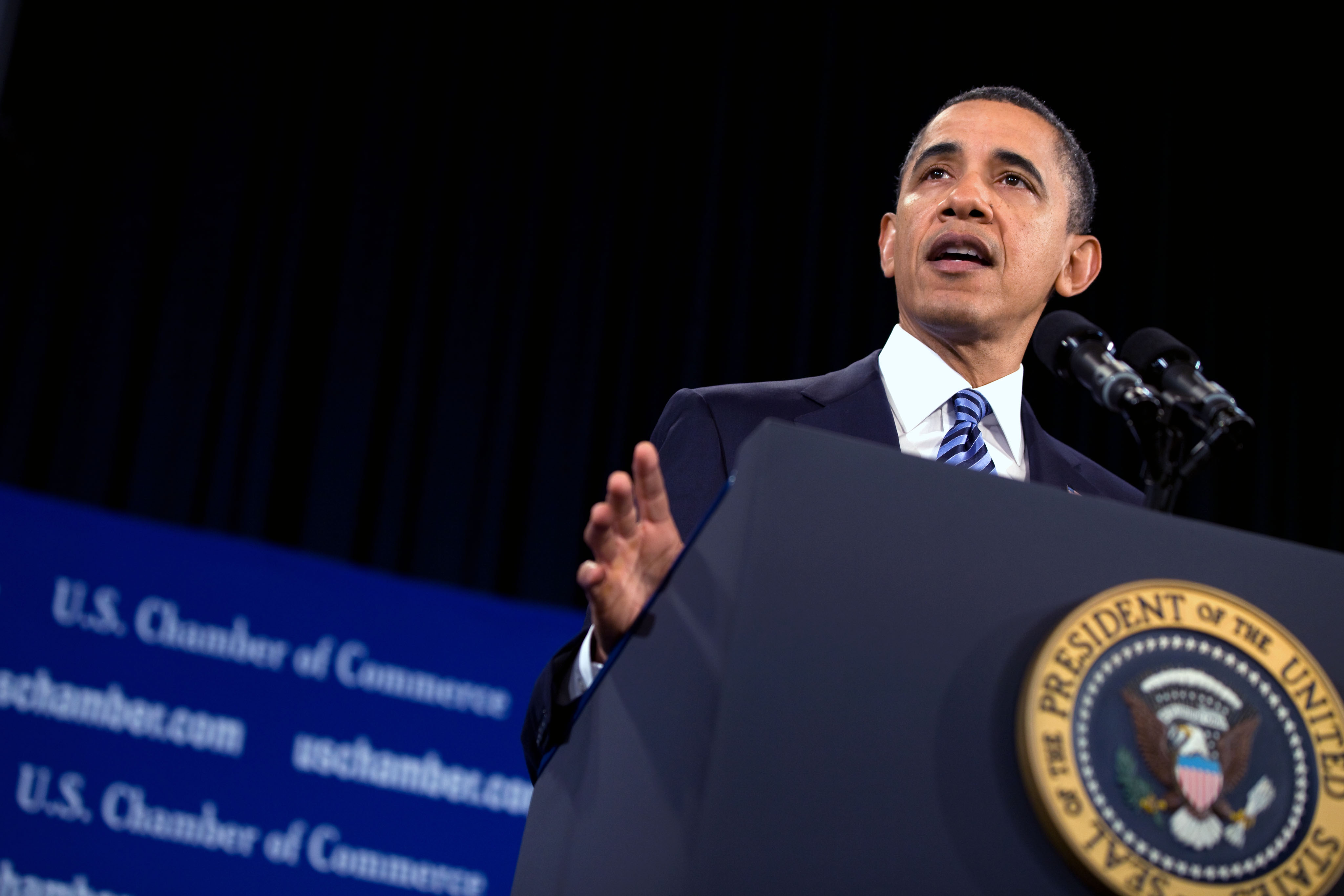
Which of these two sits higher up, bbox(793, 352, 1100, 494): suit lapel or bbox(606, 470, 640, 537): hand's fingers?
bbox(793, 352, 1100, 494): suit lapel

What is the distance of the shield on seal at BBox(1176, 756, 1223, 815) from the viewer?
0.64 meters

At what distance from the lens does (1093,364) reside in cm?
101

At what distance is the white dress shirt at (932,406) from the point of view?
1390 mm

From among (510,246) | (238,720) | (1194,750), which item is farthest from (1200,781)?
(510,246)

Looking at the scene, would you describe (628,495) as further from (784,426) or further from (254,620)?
(254,620)

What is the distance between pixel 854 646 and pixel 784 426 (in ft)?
0.41

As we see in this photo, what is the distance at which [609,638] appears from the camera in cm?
91

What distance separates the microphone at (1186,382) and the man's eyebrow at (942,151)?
0.66m

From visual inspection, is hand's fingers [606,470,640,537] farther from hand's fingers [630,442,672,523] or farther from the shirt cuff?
the shirt cuff

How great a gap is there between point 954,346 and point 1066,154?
38 centimetres

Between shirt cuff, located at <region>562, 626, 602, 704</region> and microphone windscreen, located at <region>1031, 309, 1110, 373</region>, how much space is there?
0.48 meters

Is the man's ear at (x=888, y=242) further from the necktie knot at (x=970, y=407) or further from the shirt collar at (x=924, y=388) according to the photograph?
the necktie knot at (x=970, y=407)

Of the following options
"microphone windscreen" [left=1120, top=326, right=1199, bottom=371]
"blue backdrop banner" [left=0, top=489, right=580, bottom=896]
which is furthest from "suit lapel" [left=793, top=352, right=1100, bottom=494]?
"blue backdrop banner" [left=0, top=489, right=580, bottom=896]

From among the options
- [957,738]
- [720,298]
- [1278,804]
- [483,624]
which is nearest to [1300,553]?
[1278,804]
